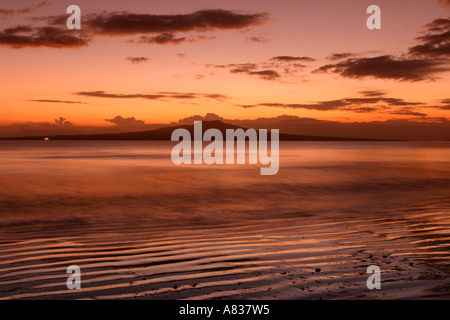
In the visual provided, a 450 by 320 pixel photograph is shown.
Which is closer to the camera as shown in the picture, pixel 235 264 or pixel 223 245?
pixel 235 264

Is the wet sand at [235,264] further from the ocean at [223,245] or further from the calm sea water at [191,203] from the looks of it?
the calm sea water at [191,203]

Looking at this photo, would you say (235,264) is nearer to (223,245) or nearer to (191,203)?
(223,245)

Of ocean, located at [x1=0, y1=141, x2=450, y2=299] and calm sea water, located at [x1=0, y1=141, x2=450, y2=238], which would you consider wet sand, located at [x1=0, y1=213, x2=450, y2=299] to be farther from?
calm sea water, located at [x1=0, y1=141, x2=450, y2=238]

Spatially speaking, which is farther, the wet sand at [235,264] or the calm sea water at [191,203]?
the calm sea water at [191,203]

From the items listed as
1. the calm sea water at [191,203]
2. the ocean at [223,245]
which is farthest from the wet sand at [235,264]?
the calm sea water at [191,203]

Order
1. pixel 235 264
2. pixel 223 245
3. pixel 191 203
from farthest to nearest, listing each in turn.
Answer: pixel 191 203 → pixel 223 245 → pixel 235 264

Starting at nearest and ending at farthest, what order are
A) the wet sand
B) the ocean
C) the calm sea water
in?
the wet sand → the ocean → the calm sea water

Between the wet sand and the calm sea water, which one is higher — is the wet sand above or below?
below

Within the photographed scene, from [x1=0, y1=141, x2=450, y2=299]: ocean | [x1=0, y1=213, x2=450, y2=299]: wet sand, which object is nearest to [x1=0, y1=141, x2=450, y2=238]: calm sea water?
[x1=0, y1=141, x2=450, y2=299]: ocean

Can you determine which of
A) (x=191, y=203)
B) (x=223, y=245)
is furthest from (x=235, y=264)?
(x=191, y=203)

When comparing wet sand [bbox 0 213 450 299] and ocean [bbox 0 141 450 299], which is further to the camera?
ocean [bbox 0 141 450 299]

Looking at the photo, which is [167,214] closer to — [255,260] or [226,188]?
[255,260]
